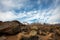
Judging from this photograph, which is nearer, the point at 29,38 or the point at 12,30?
the point at 29,38

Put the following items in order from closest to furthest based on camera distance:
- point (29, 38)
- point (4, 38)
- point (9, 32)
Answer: point (29, 38), point (4, 38), point (9, 32)

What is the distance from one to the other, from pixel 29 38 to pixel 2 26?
270 cm

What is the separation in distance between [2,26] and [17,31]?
50.4 inches

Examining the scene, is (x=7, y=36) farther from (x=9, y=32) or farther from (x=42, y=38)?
(x=42, y=38)

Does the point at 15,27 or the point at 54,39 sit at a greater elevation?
the point at 15,27

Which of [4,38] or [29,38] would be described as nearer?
[29,38]

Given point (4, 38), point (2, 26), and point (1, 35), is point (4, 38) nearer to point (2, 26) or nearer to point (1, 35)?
point (1, 35)

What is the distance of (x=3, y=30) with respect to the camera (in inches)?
407

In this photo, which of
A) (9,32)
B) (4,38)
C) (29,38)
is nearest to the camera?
Answer: (29,38)

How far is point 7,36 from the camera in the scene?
10.5 metres

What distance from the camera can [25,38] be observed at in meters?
9.17

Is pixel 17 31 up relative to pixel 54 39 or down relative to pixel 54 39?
up

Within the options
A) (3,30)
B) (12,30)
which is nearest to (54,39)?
(12,30)

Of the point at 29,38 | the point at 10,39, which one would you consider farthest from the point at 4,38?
the point at 29,38
